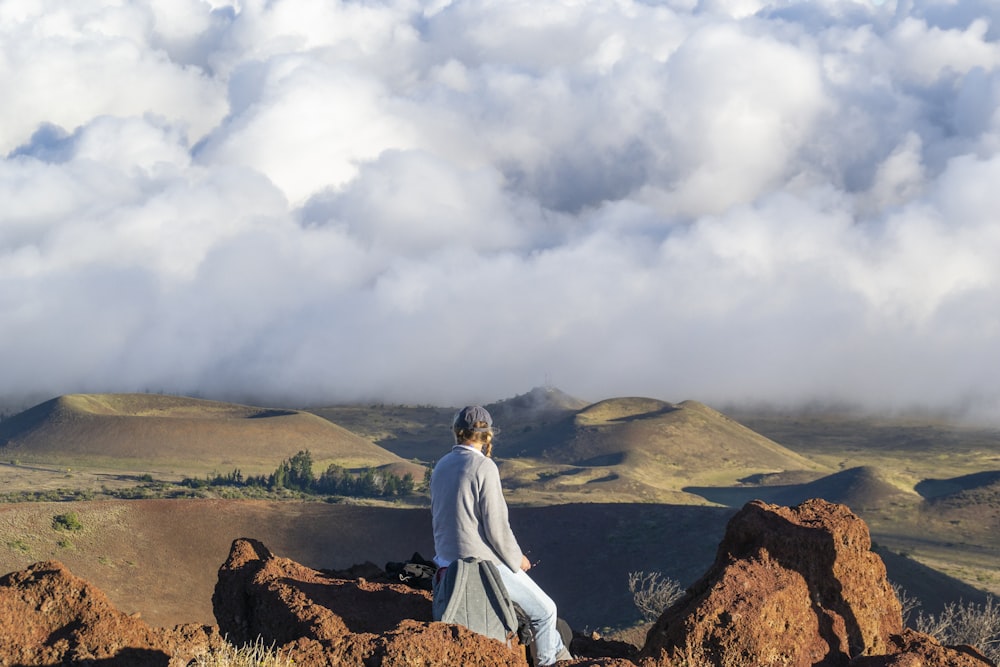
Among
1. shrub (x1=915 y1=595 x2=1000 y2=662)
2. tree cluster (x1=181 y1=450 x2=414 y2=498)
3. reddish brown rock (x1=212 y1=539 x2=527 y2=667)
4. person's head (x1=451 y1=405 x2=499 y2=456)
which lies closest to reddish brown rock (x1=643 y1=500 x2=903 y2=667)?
reddish brown rock (x1=212 y1=539 x2=527 y2=667)

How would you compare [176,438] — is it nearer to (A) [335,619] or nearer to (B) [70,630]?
(B) [70,630]

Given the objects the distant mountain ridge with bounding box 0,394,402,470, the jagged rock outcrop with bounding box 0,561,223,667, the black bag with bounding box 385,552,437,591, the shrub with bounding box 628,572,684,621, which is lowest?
the shrub with bounding box 628,572,684,621

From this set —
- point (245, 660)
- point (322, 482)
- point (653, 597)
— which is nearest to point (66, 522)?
point (653, 597)

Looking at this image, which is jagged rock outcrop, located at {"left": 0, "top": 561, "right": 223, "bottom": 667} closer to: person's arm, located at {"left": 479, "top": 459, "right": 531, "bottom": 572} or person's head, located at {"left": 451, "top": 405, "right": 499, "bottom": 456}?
person's arm, located at {"left": 479, "top": 459, "right": 531, "bottom": 572}

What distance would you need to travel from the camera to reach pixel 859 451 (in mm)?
123125

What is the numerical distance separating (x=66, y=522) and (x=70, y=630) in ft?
88.0

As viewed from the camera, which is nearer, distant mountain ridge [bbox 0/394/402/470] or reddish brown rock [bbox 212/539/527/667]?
reddish brown rock [bbox 212/539/527/667]

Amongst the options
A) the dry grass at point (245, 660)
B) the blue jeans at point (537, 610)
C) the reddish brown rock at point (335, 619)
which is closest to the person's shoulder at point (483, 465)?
the blue jeans at point (537, 610)

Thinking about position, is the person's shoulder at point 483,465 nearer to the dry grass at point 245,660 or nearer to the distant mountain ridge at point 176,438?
the dry grass at point 245,660

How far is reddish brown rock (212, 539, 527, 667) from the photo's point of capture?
7.75m

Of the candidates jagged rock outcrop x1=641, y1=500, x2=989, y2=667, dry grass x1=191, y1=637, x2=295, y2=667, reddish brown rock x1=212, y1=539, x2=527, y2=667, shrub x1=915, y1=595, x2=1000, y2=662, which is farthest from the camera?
shrub x1=915, y1=595, x2=1000, y2=662

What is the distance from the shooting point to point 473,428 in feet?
27.9

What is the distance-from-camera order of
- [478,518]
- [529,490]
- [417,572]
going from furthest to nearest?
[529,490]
[417,572]
[478,518]

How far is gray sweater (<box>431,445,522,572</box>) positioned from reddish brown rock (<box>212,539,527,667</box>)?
0.61 metres
